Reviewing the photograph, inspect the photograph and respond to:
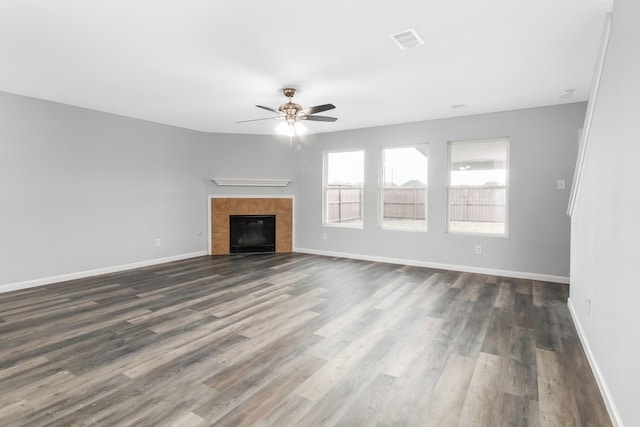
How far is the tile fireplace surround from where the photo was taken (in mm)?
6789

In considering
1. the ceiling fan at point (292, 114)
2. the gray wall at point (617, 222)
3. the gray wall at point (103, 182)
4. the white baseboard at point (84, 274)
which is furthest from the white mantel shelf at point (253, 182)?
the gray wall at point (617, 222)

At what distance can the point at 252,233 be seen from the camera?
7.04 m

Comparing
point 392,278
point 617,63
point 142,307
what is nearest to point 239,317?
point 142,307

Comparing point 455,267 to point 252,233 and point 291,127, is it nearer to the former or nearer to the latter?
point 291,127

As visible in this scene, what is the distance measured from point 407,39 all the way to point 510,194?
3338mm

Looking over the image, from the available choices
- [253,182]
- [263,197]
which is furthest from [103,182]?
[263,197]

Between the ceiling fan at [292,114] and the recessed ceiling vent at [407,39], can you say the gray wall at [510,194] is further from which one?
the recessed ceiling vent at [407,39]

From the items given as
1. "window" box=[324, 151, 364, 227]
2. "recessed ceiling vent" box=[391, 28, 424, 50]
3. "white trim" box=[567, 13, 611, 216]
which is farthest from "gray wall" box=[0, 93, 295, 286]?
"white trim" box=[567, 13, 611, 216]

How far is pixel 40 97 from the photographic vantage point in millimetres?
4383

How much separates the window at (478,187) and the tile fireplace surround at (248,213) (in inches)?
131

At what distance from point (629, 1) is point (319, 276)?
13.8 feet

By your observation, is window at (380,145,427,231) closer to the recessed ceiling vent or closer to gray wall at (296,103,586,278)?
gray wall at (296,103,586,278)

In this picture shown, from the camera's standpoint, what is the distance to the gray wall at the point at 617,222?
1.58 meters

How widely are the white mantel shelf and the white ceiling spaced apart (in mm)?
2099
